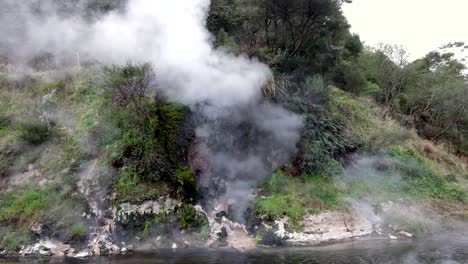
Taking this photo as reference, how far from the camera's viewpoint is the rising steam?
635 inches

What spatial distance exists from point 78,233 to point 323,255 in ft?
23.1

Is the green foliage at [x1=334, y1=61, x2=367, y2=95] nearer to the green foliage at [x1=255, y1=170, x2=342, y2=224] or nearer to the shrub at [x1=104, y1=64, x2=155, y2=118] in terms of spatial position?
the green foliage at [x1=255, y1=170, x2=342, y2=224]

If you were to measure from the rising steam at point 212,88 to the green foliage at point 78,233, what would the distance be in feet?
13.7

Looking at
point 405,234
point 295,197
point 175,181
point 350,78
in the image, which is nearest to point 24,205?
point 175,181

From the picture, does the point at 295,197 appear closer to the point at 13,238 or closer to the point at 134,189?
the point at 134,189

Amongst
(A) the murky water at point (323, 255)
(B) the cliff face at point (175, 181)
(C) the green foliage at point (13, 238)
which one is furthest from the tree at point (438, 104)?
(C) the green foliage at point (13, 238)

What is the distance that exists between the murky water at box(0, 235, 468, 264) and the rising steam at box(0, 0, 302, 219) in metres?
2.80

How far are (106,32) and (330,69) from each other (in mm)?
11642

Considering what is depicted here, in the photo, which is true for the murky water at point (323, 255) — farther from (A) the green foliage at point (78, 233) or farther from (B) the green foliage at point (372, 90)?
(B) the green foliage at point (372, 90)

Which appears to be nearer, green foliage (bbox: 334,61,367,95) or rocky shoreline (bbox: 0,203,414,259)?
rocky shoreline (bbox: 0,203,414,259)

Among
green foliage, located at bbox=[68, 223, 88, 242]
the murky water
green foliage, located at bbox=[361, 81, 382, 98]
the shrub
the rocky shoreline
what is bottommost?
the murky water

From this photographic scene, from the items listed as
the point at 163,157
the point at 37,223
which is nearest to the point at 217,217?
the point at 163,157

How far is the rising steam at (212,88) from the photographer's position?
16.1 meters

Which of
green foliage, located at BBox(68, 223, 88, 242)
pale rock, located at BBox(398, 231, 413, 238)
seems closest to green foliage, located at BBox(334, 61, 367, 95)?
pale rock, located at BBox(398, 231, 413, 238)
